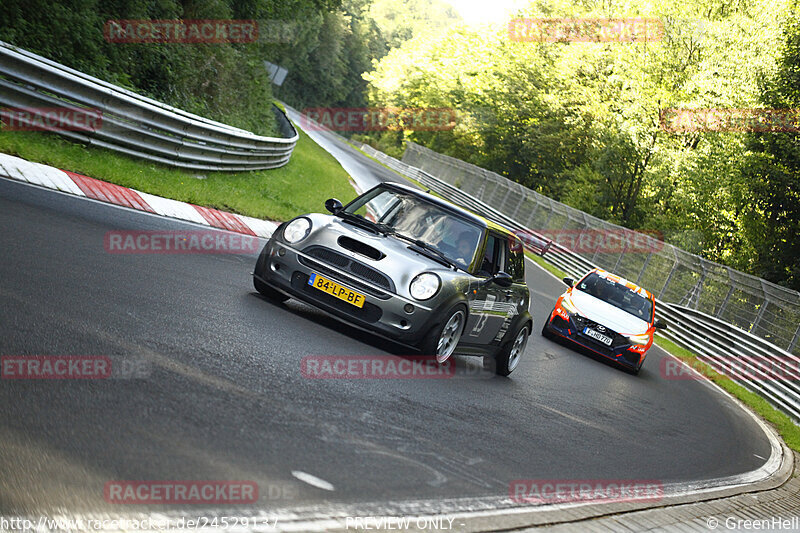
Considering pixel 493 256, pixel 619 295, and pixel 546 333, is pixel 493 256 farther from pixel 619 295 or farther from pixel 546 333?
pixel 619 295

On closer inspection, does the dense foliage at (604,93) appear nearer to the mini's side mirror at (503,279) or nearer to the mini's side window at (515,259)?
the mini's side window at (515,259)

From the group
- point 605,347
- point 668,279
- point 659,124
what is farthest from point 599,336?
point 659,124

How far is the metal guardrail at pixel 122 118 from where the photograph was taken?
11.7m

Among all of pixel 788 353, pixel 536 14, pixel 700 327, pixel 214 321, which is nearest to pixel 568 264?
pixel 700 327

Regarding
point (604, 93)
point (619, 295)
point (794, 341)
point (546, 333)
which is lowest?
point (546, 333)

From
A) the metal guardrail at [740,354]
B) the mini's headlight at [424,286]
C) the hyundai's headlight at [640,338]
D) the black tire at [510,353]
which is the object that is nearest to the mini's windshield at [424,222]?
the mini's headlight at [424,286]

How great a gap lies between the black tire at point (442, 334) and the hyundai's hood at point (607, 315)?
7.45m

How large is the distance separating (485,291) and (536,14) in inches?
2640

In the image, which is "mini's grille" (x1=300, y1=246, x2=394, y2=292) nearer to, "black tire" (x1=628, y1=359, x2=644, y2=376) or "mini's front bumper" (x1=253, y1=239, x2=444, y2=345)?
"mini's front bumper" (x1=253, y1=239, x2=444, y2=345)

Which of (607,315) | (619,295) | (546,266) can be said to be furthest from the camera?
(546,266)

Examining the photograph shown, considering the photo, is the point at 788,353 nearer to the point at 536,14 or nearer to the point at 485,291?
the point at 485,291

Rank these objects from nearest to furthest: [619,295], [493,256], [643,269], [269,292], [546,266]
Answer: [269,292]
[493,256]
[619,295]
[643,269]
[546,266]

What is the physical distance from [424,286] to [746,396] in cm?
1250

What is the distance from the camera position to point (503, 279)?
30.5ft
